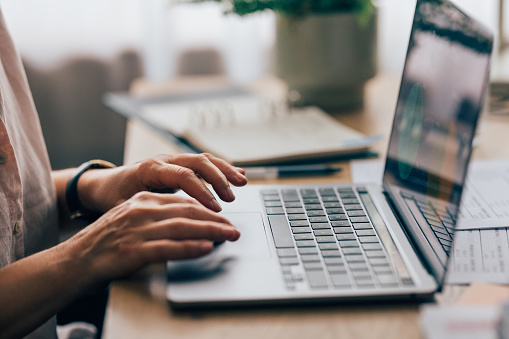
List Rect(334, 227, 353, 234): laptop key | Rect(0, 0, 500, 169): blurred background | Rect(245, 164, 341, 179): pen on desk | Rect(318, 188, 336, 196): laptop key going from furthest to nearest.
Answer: Rect(0, 0, 500, 169): blurred background < Rect(245, 164, 341, 179): pen on desk < Rect(318, 188, 336, 196): laptop key < Rect(334, 227, 353, 234): laptop key

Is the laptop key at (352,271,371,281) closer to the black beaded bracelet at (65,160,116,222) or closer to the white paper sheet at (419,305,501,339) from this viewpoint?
the white paper sheet at (419,305,501,339)

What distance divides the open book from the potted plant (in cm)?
7

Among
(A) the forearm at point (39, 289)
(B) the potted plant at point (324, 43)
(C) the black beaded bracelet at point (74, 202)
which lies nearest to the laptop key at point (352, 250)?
(A) the forearm at point (39, 289)

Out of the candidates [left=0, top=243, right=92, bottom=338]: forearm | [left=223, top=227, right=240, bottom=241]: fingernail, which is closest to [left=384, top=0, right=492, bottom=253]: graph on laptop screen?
[left=223, top=227, right=240, bottom=241]: fingernail

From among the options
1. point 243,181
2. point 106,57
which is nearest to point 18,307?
point 243,181

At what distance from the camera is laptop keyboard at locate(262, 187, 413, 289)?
0.50 metres

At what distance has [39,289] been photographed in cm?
54

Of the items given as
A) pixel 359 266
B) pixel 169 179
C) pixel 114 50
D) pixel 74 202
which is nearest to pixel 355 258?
pixel 359 266

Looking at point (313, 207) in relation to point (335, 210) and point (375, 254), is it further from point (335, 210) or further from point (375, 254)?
point (375, 254)

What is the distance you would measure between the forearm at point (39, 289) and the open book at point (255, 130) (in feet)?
1.24

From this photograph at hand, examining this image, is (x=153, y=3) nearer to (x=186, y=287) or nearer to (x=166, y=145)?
(x=166, y=145)

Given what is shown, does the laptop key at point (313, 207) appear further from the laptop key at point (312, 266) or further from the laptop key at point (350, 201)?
Result: the laptop key at point (312, 266)

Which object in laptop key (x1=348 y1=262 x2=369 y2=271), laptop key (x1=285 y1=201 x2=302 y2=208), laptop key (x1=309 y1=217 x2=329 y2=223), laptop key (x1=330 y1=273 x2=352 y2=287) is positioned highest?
laptop key (x1=348 y1=262 x2=369 y2=271)

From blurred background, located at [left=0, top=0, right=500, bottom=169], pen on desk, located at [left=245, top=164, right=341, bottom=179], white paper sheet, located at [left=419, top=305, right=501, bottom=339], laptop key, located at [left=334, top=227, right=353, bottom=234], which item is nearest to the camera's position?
white paper sheet, located at [left=419, top=305, right=501, bottom=339]
